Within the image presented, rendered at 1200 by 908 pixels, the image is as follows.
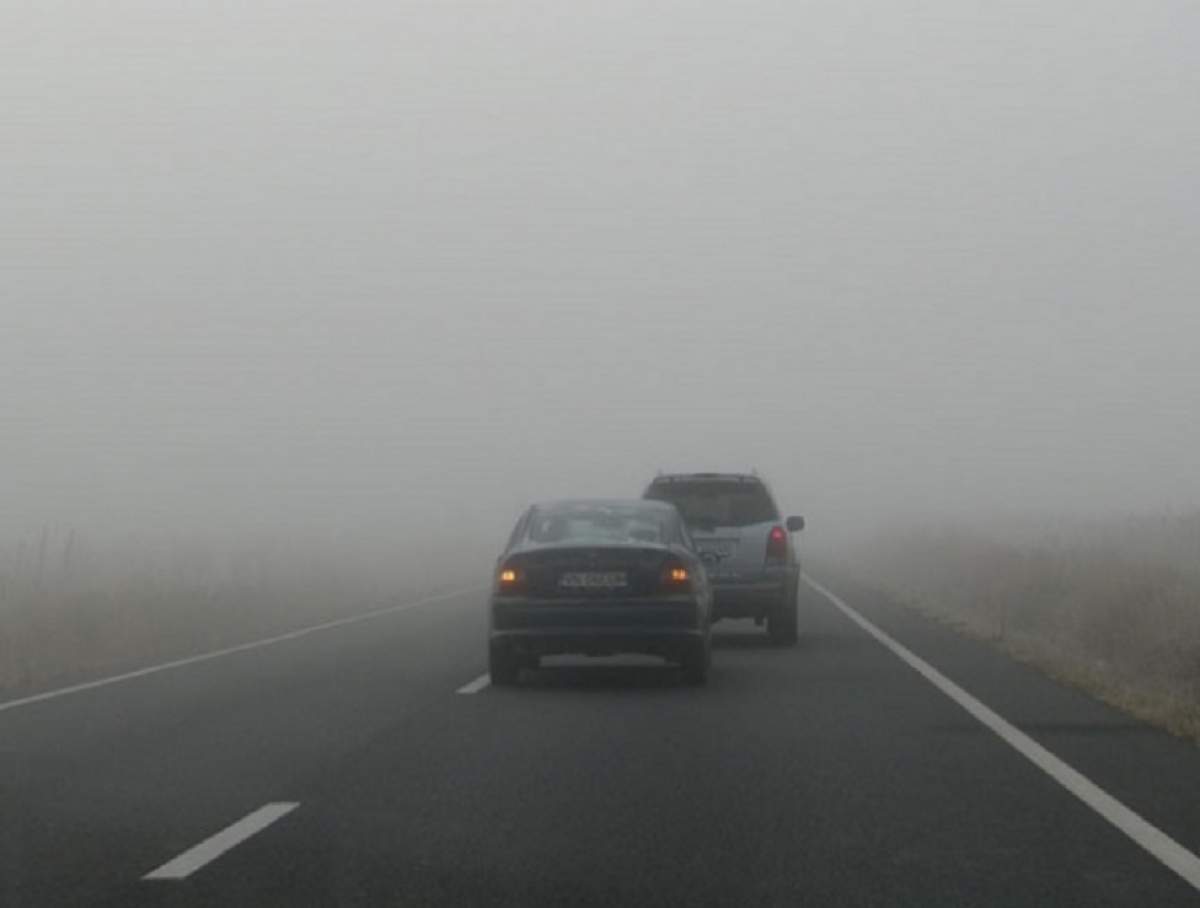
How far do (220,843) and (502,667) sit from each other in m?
8.75

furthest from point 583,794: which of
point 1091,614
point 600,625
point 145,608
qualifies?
point 145,608

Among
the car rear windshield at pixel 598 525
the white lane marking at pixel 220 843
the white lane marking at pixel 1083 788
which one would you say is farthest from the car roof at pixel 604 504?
the white lane marking at pixel 220 843

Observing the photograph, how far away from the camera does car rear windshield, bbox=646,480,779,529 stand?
25.4 meters

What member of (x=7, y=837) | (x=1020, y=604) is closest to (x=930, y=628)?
(x=1020, y=604)

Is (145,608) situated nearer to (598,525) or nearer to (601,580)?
(598,525)

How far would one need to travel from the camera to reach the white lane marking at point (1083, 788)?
32.1 ft

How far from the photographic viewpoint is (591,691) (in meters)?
18.6

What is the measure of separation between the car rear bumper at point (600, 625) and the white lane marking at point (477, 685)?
0.48 m

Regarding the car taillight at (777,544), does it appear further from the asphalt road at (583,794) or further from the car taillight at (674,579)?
the car taillight at (674,579)

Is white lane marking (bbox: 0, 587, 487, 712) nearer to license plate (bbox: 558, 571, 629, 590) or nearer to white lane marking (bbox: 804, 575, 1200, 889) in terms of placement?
license plate (bbox: 558, 571, 629, 590)

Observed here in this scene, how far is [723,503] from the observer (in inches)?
1009

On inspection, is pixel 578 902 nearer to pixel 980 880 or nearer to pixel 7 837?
pixel 980 880

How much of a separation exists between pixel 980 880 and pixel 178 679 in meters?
12.0

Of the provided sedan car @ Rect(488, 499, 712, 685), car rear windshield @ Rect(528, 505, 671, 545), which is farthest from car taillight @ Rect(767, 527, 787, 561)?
sedan car @ Rect(488, 499, 712, 685)
